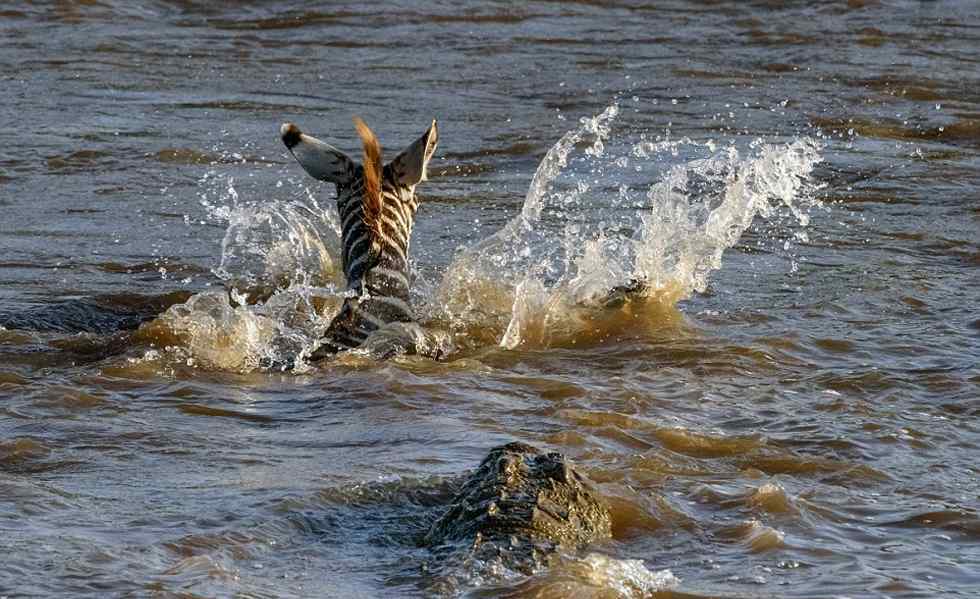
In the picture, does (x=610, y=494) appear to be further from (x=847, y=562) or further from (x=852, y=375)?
(x=852, y=375)

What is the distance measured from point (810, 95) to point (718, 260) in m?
6.01

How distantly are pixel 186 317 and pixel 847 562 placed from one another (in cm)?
322

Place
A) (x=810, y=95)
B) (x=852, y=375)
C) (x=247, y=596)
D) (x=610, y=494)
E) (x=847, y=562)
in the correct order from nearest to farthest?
1. (x=247, y=596)
2. (x=847, y=562)
3. (x=610, y=494)
4. (x=852, y=375)
5. (x=810, y=95)

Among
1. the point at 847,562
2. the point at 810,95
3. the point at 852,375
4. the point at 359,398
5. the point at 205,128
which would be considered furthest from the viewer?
Result: the point at 810,95

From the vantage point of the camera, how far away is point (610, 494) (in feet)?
16.7

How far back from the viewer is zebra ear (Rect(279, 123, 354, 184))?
271 inches

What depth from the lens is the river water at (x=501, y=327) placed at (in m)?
4.74

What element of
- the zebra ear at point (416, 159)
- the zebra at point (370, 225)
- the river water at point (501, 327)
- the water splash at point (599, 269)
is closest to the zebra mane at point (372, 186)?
the zebra at point (370, 225)

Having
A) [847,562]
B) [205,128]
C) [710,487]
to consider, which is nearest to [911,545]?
[847,562]

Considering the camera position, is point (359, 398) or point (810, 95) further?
point (810, 95)

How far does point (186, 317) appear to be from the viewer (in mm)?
6953

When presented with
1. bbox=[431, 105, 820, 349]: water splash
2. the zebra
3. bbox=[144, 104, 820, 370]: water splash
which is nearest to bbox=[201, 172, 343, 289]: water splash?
bbox=[144, 104, 820, 370]: water splash

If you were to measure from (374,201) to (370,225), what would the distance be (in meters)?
0.10

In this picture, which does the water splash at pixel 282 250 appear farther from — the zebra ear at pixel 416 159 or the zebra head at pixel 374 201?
the zebra ear at pixel 416 159
